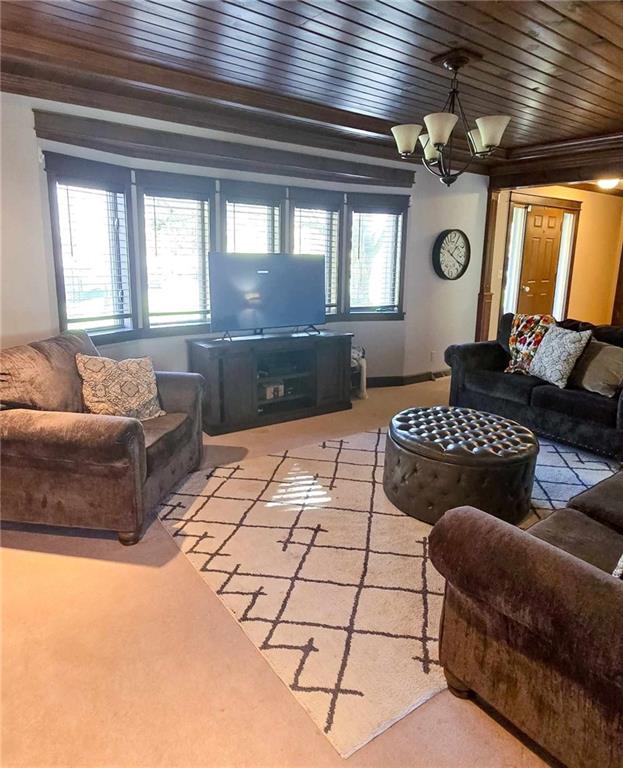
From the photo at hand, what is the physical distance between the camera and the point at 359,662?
6.42 feet

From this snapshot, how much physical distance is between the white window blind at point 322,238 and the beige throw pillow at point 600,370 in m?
2.44

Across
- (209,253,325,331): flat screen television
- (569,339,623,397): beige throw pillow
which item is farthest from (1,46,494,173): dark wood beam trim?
(569,339,623,397): beige throw pillow

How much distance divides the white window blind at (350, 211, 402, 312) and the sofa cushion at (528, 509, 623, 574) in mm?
3848

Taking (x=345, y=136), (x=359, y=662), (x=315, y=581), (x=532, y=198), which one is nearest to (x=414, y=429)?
(x=315, y=581)

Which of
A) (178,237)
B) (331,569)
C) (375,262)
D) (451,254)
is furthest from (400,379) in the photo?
(331,569)

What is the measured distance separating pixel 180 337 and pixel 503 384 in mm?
A: 2784

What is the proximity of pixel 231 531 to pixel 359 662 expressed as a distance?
1.09 m

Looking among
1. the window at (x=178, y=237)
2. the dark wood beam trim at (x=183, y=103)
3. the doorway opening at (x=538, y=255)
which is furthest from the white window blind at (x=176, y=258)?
the doorway opening at (x=538, y=255)

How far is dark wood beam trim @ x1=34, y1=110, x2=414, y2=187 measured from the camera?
11.6 ft

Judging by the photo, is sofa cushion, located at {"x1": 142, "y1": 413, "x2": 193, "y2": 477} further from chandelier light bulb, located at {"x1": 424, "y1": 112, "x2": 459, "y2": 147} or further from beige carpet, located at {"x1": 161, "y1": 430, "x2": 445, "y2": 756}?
chandelier light bulb, located at {"x1": 424, "y1": 112, "x2": 459, "y2": 147}

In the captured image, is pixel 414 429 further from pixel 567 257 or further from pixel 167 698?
pixel 567 257

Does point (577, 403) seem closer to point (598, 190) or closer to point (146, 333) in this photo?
point (146, 333)

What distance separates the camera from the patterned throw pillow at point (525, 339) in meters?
4.49

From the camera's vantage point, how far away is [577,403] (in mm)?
3930
